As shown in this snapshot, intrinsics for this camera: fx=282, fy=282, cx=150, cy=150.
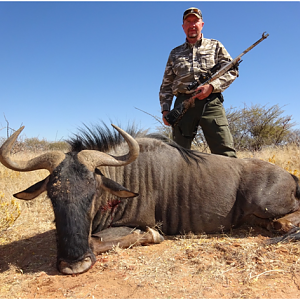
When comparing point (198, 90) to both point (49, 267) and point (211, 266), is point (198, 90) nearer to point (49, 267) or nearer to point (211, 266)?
point (211, 266)

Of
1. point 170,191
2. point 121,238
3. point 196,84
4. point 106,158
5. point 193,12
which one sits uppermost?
point 193,12

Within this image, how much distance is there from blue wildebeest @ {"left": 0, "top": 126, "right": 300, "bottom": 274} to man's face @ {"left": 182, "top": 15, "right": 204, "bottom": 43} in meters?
2.31

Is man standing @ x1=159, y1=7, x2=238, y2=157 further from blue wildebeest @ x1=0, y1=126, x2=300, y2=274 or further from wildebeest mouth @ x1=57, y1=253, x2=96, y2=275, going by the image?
wildebeest mouth @ x1=57, y1=253, x2=96, y2=275

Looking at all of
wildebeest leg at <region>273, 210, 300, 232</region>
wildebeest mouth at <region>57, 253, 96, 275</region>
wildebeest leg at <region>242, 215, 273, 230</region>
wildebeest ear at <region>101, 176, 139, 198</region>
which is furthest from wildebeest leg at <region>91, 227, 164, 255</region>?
wildebeest leg at <region>273, 210, 300, 232</region>

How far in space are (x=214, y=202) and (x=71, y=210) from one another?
202 centimetres

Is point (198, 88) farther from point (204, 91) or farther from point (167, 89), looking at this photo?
point (167, 89)

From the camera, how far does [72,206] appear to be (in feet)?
9.14

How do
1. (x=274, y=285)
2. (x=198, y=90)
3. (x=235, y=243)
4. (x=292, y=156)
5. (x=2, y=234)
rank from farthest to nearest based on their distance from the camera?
(x=292, y=156) < (x=198, y=90) < (x=2, y=234) < (x=235, y=243) < (x=274, y=285)

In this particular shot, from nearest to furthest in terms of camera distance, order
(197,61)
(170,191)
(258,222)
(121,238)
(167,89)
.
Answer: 1. (121,238)
2. (170,191)
3. (258,222)
4. (197,61)
5. (167,89)

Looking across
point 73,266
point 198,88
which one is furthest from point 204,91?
point 73,266

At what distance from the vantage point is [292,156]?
860 centimetres

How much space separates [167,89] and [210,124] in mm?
1255

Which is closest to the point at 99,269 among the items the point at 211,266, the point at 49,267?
the point at 49,267

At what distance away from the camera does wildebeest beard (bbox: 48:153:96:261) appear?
8.82 ft
